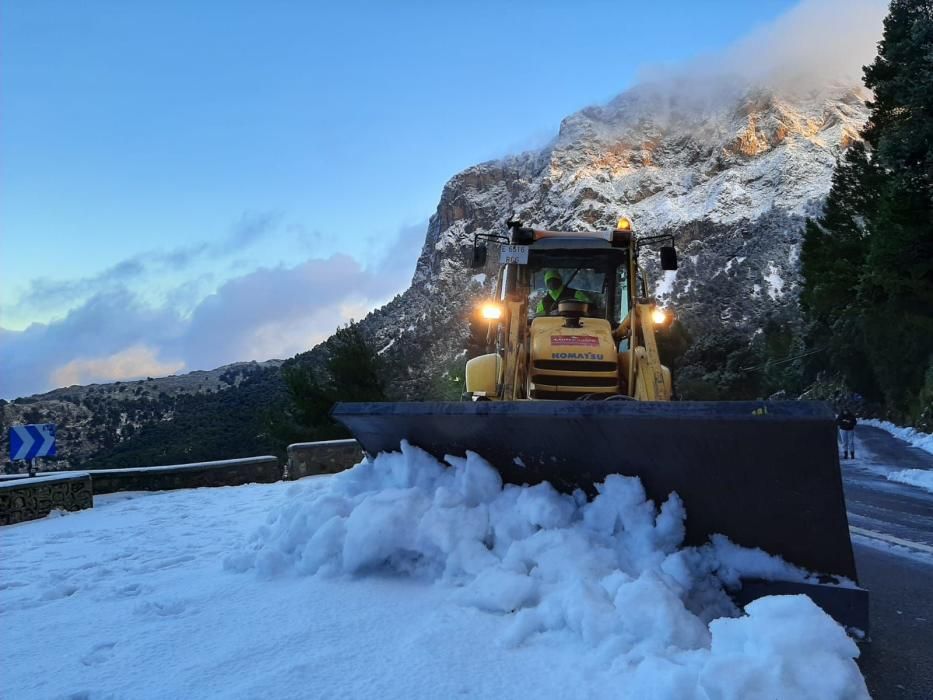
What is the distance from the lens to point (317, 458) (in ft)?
32.3

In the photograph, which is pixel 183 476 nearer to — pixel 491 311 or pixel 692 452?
pixel 491 311

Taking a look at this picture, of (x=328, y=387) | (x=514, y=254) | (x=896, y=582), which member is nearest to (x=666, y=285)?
(x=328, y=387)

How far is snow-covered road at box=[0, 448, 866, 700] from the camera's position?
1884 mm

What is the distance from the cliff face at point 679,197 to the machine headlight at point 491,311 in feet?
98.7

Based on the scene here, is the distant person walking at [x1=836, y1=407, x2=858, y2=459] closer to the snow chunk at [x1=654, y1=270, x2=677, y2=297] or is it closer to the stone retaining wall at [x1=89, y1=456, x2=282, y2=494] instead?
the stone retaining wall at [x1=89, y1=456, x2=282, y2=494]

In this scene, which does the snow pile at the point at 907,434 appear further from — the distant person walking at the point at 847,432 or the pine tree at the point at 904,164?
the pine tree at the point at 904,164

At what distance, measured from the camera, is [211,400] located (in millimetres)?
68562

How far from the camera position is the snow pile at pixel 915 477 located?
29.9 ft

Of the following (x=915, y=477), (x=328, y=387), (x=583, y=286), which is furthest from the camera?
(x=328, y=387)

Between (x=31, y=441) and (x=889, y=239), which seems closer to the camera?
(x=31, y=441)

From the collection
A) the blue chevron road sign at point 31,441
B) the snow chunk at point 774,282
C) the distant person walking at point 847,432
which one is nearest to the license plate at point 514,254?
the blue chevron road sign at point 31,441

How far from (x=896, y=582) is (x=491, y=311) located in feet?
11.3

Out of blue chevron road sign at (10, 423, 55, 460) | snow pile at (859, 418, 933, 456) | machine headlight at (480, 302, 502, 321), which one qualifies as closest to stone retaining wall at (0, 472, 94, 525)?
blue chevron road sign at (10, 423, 55, 460)

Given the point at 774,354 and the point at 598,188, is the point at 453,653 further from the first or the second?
the point at 598,188
